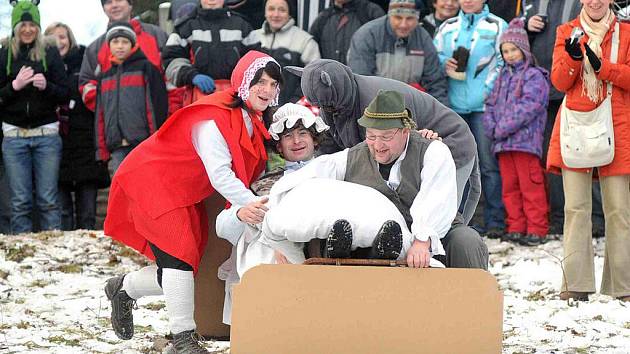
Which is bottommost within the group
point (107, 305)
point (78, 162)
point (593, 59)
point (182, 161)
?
point (107, 305)

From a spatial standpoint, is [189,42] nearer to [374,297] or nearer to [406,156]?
[406,156]

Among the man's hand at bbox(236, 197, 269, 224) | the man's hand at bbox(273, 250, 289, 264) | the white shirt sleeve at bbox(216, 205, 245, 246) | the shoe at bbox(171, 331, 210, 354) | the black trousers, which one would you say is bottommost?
the shoe at bbox(171, 331, 210, 354)

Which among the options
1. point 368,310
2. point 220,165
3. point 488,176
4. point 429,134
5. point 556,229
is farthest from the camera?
point 556,229

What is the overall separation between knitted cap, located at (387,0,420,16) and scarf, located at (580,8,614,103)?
6.96 feet

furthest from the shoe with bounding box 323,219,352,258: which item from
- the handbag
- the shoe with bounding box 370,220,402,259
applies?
the handbag

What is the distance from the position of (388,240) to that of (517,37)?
5.08 metres

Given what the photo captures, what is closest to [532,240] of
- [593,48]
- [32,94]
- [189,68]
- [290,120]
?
[593,48]

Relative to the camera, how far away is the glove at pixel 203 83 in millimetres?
9719

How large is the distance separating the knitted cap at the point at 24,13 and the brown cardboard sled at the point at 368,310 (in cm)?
649

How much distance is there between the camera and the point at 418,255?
4.75 meters

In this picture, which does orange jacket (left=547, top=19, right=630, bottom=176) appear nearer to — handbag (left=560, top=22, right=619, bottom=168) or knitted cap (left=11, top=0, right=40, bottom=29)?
handbag (left=560, top=22, right=619, bottom=168)

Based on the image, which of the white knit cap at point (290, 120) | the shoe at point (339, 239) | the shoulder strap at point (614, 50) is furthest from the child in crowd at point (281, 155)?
the shoulder strap at point (614, 50)

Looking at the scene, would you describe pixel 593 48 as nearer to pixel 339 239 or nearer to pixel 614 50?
pixel 614 50

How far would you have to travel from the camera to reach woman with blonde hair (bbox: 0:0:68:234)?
10.4 meters
